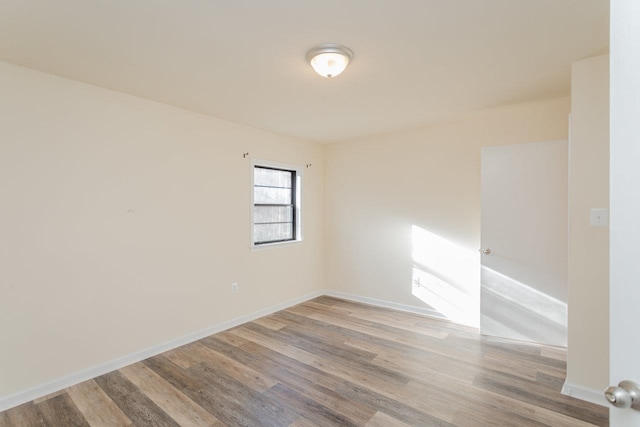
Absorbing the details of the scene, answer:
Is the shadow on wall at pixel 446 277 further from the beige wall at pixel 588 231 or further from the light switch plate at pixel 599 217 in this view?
the light switch plate at pixel 599 217

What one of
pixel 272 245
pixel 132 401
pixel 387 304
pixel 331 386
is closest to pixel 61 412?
pixel 132 401

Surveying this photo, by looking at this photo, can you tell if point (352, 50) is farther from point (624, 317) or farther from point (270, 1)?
point (624, 317)

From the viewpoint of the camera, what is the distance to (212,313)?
357cm

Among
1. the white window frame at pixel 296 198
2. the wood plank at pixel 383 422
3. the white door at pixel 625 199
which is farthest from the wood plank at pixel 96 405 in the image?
the white door at pixel 625 199

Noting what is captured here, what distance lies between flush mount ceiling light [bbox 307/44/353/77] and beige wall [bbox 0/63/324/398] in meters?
1.84

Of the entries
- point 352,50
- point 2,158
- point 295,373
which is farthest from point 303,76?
point 295,373

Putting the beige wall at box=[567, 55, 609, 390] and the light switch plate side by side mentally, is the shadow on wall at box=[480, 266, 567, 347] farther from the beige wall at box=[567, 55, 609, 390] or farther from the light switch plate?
the light switch plate

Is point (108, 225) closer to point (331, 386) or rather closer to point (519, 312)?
point (331, 386)

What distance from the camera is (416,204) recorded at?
164 inches

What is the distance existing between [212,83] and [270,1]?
1201mm

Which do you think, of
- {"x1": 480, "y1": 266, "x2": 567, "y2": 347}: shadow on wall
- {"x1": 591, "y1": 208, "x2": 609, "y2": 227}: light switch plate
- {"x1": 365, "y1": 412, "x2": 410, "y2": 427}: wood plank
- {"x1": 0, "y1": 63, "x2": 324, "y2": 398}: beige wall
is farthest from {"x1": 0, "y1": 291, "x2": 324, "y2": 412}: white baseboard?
{"x1": 591, "y1": 208, "x2": 609, "y2": 227}: light switch plate

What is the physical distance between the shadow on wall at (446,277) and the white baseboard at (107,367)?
224 centimetres

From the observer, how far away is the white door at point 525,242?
10.00 ft

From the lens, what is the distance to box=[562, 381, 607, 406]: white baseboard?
7.40 feet
